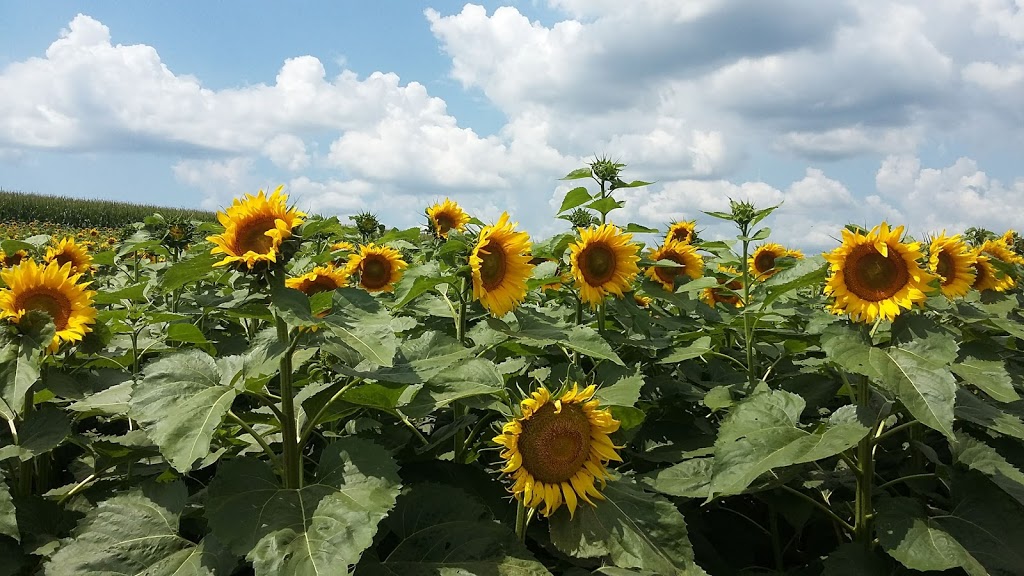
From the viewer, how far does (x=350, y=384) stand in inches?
84.4

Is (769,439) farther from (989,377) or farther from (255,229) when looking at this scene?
(255,229)

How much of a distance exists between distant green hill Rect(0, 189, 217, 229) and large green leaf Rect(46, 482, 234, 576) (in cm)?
4706

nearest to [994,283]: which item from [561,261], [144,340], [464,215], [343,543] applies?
[561,261]

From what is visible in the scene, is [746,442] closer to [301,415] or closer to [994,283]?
[301,415]

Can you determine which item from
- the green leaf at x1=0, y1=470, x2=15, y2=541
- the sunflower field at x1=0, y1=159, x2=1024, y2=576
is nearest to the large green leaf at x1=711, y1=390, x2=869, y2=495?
the sunflower field at x1=0, y1=159, x2=1024, y2=576

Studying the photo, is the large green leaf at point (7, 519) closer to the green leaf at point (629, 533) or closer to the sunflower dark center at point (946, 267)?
the green leaf at point (629, 533)

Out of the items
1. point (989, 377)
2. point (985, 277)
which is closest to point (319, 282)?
point (989, 377)

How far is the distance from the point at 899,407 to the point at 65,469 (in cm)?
359

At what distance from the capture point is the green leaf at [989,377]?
8.31ft

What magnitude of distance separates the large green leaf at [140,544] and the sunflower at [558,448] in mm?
855

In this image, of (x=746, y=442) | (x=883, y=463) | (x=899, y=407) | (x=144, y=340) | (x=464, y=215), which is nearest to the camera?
(x=746, y=442)

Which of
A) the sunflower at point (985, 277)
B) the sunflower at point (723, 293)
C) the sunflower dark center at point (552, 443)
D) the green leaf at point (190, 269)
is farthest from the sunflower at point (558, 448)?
the sunflower at point (985, 277)

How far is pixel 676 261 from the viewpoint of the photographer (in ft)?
14.2

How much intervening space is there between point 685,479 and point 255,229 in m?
1.63
